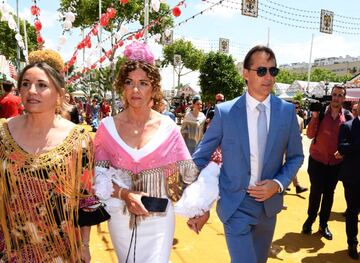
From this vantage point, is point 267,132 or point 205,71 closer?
point 267,132

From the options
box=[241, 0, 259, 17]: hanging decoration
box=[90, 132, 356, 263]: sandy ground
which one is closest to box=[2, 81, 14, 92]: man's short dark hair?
box=[90, 132, 356, 263]: sandy ground

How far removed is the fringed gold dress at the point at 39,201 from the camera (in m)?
2.09

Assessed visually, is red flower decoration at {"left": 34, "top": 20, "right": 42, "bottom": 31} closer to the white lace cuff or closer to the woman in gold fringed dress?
the woman in gold fringed dress

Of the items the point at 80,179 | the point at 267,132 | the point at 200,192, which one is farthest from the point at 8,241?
the point at 267,132

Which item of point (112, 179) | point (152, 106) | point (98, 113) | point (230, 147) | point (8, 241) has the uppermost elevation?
point (152, 106)

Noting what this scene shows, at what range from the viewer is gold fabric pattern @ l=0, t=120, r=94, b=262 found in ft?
6.86

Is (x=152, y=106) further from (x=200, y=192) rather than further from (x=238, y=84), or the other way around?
(x=238, y=84)

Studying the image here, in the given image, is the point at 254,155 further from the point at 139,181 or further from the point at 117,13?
the point at 117,13

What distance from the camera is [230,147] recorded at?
3.08 meters

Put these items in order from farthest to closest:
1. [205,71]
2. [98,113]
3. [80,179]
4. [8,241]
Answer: [205,71], [98,113], [80,179], [8,241]

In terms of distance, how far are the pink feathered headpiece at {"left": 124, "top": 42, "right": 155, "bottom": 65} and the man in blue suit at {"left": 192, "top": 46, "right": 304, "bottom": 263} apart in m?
0.73

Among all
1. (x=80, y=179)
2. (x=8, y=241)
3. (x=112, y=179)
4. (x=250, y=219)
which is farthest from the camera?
(x=250, y=219)

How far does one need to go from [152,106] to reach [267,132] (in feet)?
3.27

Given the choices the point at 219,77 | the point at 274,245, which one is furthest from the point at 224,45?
the point at 274,245
